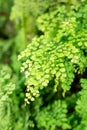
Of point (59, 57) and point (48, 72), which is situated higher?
point (59, 57)

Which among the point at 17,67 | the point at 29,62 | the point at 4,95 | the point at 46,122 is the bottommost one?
the point at 46,122

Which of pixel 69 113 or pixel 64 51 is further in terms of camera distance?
pixel 69 113

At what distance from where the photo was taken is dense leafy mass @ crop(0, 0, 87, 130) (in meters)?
2.40

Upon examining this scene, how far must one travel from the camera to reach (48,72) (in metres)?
2.37

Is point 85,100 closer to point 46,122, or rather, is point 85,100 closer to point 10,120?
point 46,122

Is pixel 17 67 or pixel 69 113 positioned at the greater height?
pixel 17 67

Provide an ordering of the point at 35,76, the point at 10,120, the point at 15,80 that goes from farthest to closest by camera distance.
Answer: the point at 15,80 < the point at 10,120 < the point at 35,76

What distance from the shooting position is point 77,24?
265cm

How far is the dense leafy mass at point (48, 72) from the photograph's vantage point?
94.3 inches

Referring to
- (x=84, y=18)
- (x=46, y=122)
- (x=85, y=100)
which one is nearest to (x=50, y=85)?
(x=46, y=122)

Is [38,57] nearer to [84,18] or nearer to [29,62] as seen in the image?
[29,62]

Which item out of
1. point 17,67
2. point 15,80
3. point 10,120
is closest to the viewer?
point 10,120

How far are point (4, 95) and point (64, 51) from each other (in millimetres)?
626

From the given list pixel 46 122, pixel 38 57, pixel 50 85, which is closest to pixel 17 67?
pixel 50 85
